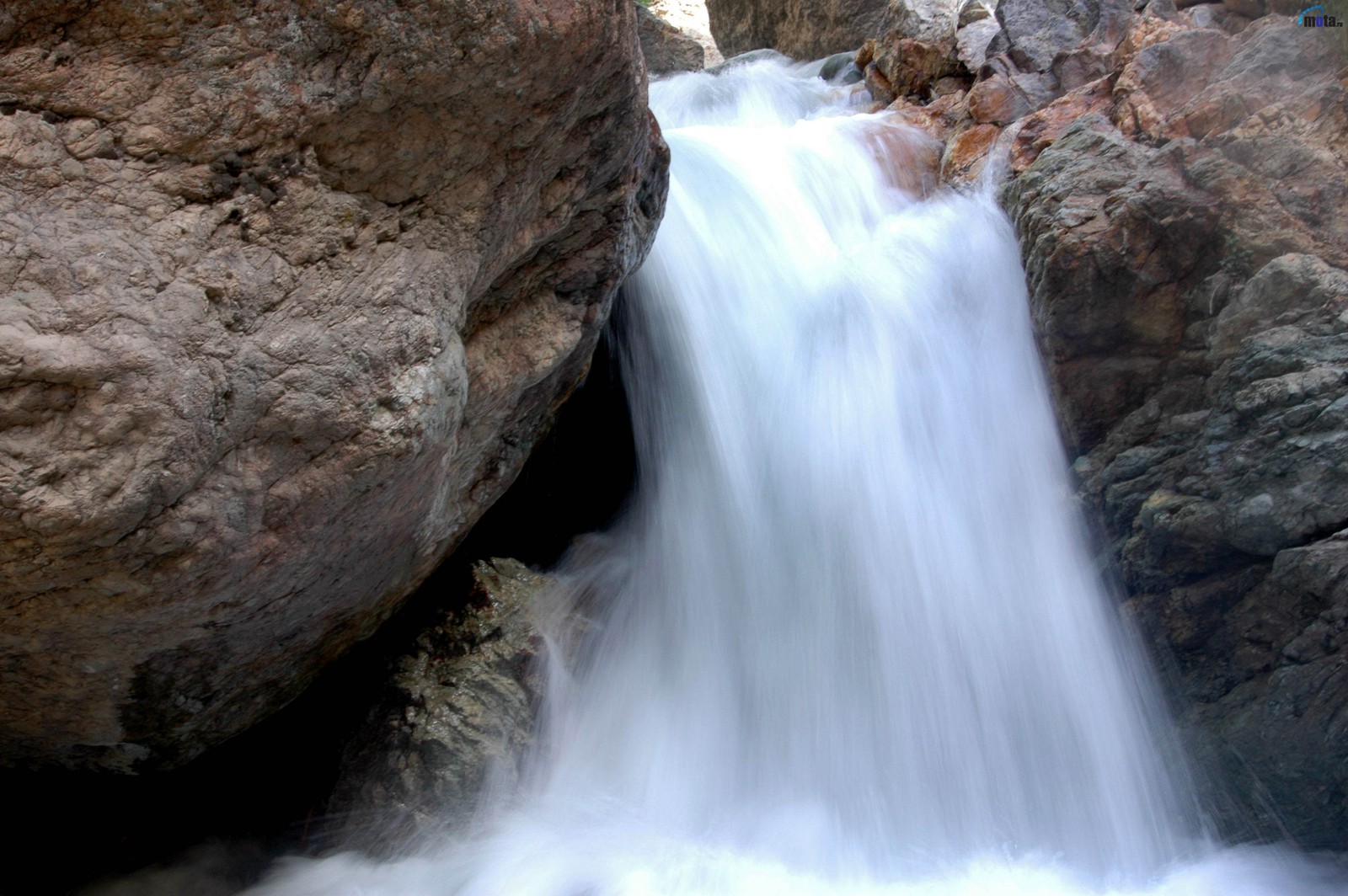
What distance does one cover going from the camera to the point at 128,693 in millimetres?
2682

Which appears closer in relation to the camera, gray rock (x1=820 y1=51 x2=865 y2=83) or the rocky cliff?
the rocky cliff

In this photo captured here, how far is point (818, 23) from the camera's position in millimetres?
10703

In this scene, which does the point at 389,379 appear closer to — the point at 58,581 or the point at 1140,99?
the point at 58,581

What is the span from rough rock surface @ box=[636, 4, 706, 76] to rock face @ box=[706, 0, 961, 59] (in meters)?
1.79

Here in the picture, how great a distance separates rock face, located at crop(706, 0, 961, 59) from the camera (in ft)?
26.1

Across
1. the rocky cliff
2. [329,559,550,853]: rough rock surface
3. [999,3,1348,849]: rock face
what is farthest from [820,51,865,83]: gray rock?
[329,559,550,853]: rough rock surface

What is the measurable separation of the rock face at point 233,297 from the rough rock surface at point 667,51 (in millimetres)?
7180

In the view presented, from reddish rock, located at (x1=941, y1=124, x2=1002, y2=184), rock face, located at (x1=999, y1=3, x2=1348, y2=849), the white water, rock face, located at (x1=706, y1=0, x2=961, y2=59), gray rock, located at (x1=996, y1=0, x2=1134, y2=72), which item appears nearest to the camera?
rock face, located at (x1=999, y1=3, x2=1348, y2=849)

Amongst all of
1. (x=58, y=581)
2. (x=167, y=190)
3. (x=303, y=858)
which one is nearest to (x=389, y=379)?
(x=167, y=190)

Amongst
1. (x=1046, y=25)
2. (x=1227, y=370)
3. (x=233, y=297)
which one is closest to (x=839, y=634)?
(x=1227, y=370)

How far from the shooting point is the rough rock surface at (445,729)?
3439 mm

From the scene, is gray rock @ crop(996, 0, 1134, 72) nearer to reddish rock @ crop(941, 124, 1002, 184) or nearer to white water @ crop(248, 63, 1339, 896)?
reddish rock @ crop(941, 124, 1002, 184)

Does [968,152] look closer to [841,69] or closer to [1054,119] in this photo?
[1054,119]

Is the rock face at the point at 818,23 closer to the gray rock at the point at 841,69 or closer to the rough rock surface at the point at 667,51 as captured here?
the gray rock at the point at 841,69
